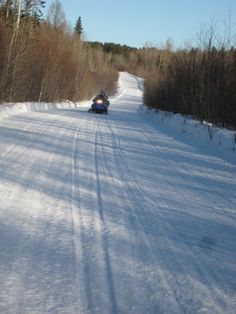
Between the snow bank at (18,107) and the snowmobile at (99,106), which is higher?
the snowmobile at (99,106)

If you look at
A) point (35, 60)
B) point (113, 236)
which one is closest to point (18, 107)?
point (35, 60)

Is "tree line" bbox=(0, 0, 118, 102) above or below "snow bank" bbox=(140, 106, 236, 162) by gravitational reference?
above

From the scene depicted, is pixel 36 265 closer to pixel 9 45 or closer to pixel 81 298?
pixel 81 298

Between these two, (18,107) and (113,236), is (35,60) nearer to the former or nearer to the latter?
(18,107)

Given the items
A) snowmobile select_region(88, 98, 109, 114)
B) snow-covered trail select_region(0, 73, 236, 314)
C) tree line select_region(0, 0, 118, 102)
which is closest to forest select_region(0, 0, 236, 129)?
tree line select_region(0, 0, 118, 102)

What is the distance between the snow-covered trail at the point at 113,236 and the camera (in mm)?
3781

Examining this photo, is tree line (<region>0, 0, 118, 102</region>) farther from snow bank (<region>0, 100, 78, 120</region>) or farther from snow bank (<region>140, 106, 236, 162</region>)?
snow bank (<region>140, 106, 236, 162</region>)

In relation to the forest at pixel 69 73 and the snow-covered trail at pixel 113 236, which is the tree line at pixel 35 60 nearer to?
the forest at pixel 69 73

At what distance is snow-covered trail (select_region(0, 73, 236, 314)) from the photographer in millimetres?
3781

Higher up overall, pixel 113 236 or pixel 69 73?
pixel 69 73

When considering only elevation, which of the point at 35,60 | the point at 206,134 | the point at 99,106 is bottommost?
the point at 206,134

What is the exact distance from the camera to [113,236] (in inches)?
208

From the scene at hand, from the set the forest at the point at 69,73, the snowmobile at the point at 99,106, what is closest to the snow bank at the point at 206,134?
the forest at the point at 69,73

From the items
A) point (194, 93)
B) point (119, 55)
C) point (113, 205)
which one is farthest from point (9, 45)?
point (119, 55)
